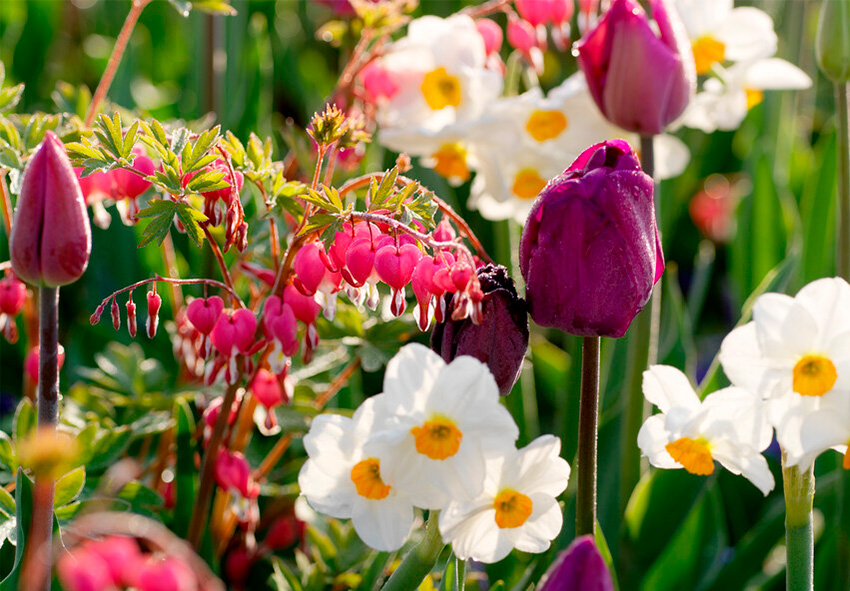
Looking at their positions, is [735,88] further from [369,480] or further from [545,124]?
[369,480]

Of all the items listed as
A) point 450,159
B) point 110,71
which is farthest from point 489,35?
point 110,71

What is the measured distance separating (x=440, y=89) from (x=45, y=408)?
0.79m

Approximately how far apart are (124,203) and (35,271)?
31cm

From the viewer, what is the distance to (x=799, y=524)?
2.27ft

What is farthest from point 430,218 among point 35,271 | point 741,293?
point 741,293

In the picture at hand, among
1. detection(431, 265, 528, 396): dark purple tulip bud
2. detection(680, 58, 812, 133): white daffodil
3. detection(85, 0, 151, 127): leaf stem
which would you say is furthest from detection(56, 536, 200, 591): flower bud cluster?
detection(680, 58, 812, 133): white daffodil

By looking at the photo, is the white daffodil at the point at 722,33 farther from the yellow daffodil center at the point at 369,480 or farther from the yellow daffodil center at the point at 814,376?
the yellow daffodil center at the point at 369,480

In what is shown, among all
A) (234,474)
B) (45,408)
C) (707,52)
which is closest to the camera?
(45,408)

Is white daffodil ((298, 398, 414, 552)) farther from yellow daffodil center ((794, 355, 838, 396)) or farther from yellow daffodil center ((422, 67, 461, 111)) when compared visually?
yellow daffodil center ((422, 67, 461, 111))

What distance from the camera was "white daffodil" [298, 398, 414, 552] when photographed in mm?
674

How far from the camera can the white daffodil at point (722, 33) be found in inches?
47.3

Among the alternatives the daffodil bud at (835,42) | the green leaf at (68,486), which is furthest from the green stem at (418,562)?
the daffodil bud at (835,42)

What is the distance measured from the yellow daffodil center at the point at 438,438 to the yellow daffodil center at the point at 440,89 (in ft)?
2.37

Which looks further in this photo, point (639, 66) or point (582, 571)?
point (639, 66)
